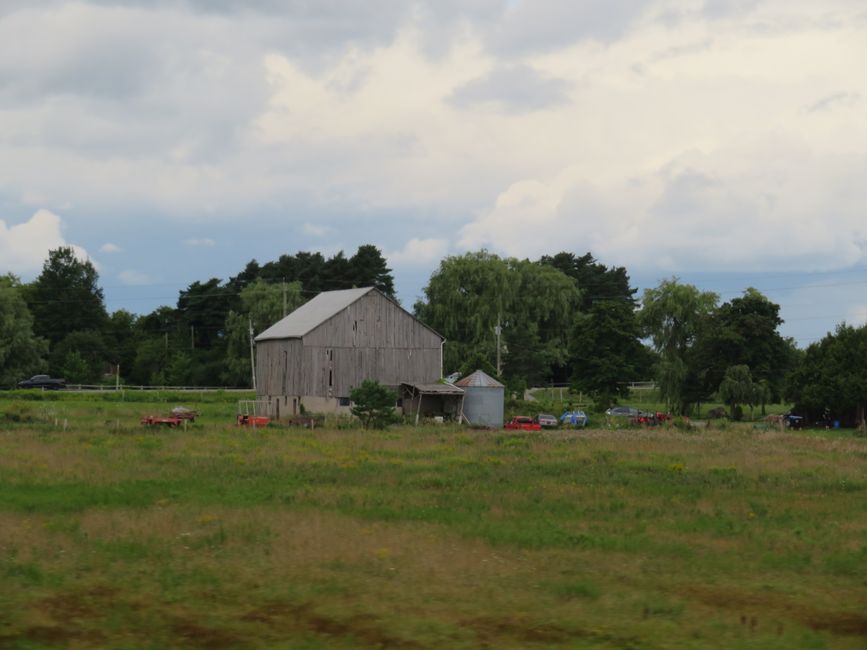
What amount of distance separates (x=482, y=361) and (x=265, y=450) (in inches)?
1735

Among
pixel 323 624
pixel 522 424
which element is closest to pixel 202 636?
pixel 323 624

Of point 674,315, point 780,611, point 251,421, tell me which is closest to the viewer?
point 780,611

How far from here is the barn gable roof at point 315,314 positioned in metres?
74.4

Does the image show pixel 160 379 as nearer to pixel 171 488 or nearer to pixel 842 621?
pixel 171 488

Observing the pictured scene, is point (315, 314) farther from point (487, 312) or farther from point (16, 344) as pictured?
point (16, 344)

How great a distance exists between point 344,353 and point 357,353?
0.95m

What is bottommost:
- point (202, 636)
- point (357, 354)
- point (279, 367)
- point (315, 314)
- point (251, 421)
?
point (202, 636)

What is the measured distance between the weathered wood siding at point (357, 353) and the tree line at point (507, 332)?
9.40 metres

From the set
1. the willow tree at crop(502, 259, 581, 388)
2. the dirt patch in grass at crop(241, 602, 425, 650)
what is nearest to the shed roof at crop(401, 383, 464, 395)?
the willow tree at crop(502, 259, 581, 388)

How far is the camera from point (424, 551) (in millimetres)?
19938

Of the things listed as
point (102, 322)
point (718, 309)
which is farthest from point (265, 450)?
point (102, 322)

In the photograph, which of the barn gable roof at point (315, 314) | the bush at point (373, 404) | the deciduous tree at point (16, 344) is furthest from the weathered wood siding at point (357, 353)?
the deciduous tree at point (16, 344)

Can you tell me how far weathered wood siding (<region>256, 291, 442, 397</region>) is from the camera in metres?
73.2

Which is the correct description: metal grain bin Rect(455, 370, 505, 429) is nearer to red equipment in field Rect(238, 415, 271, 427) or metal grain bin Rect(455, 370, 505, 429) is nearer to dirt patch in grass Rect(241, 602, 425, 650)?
red equipment in field Rect(238, 415, 271, 427)
